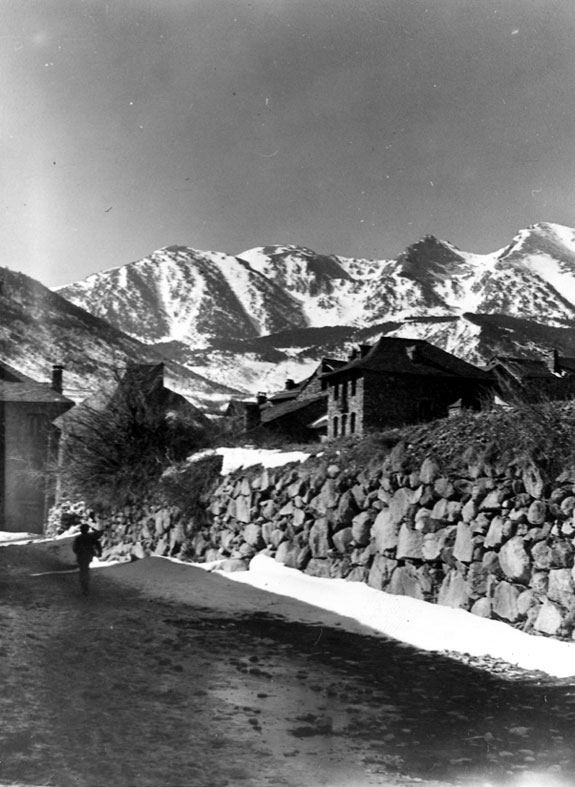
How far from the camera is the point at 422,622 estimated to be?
39.5 ft

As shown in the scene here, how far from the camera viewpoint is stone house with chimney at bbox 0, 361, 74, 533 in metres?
46.3

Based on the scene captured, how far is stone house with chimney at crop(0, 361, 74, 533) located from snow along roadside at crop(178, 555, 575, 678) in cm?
3343

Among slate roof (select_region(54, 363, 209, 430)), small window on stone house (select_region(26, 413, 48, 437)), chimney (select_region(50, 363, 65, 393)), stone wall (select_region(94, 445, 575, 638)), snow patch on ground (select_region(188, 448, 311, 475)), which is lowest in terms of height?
stone wall (select_region(94, 445, 575, 638))

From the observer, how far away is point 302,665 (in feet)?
32.7

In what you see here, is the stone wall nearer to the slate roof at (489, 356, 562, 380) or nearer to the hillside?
the slate roof at (489, 356, 562, 380)

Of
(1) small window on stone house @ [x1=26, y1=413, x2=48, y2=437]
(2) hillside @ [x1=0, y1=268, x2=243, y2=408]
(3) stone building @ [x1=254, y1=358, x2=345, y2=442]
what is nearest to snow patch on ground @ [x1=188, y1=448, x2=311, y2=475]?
(3) stone building @ [x1=254, y1=358, x2=345, y2=442]

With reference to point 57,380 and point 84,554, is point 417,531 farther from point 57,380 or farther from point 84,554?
point 57,380

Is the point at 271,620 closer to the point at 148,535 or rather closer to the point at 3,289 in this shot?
the point at 148,535

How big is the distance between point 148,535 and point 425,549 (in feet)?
37.3

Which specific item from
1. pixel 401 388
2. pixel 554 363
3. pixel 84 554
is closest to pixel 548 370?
pixel 554 363

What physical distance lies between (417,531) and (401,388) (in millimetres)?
31587

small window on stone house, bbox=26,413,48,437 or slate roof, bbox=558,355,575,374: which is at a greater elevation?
slate roof, bbox=558,355,575,374

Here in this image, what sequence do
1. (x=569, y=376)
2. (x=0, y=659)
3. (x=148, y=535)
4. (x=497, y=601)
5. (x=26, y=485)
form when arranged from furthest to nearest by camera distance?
(x=569, y=376)
(x=26, y=485)
(x=148, y=535)
(x=497, y=601)
(x=0, y=659)

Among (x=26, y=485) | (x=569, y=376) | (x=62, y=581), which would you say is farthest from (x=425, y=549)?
(x=569, y=376)
